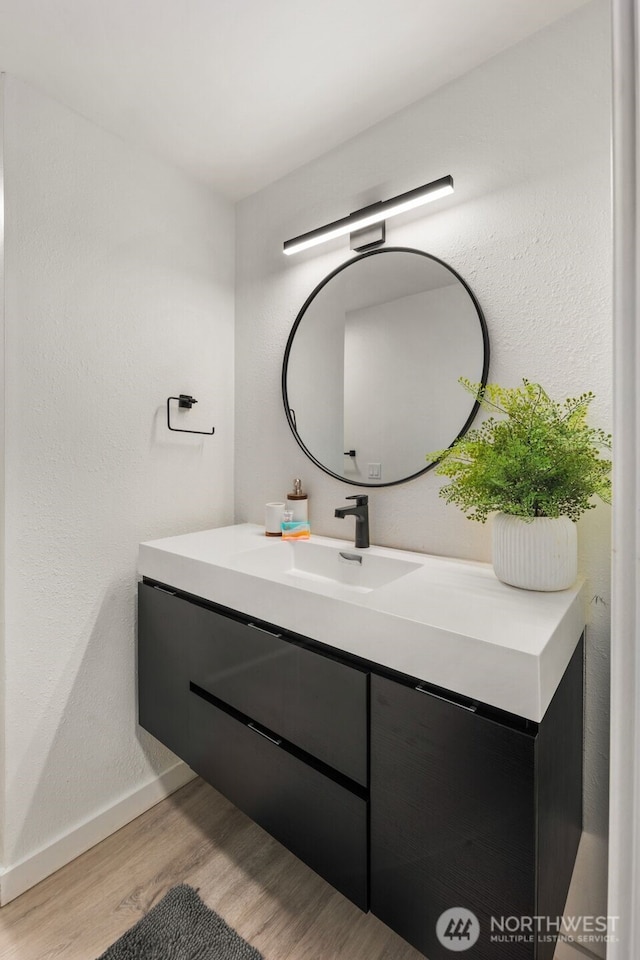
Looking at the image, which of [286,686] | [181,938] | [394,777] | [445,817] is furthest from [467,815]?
[181,938]

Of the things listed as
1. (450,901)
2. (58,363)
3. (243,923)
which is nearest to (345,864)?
(450,901)

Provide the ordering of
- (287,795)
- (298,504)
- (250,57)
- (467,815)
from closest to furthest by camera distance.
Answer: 1. (467,815)
2. (287,795)
3. (250,57)
4. (298,504)

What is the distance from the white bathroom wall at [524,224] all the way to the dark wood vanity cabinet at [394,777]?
0.98 ft

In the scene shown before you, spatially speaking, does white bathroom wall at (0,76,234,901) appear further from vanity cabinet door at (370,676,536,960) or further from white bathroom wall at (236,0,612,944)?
vanity cabinet door at (370,676,536,960)

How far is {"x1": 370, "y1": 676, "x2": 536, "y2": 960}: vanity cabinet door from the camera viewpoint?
78 centimetres

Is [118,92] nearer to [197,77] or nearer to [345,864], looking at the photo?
[197,77]

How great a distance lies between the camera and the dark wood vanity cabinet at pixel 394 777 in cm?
80

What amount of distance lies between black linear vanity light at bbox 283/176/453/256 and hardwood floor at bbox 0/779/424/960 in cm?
202

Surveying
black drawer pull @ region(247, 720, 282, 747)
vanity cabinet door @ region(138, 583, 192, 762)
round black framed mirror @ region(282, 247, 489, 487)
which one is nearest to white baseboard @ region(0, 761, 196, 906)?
vanity cabinet door @ region(138, 583, 192, 762)

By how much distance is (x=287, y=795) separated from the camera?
1151 mm

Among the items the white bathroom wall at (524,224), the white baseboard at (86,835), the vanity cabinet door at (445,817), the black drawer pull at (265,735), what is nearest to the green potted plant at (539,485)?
the white bathroom wall at (524,224)

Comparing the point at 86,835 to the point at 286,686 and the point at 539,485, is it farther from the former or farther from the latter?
the point at 539,485

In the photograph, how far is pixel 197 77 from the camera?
1.34m

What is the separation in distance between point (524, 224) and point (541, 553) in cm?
86
